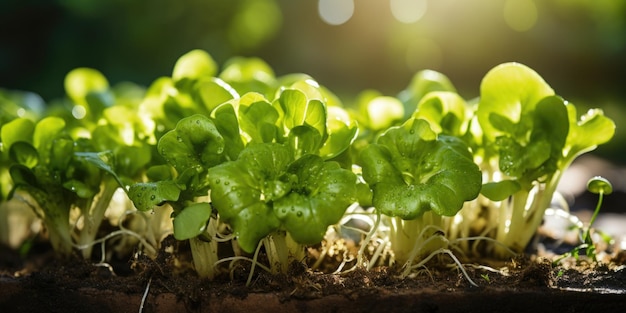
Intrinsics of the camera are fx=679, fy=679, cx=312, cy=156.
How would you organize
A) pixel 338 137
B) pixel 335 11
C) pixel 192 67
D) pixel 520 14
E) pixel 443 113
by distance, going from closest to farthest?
pixel 338 137 < pixel 443 113 < pixel 192 67 < pixel 520 14 < pixel 335 11

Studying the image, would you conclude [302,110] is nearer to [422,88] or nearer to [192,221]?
[192,221]

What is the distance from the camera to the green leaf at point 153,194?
83 cm

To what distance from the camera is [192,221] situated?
2.66 ft

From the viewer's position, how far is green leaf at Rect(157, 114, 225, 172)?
85cm

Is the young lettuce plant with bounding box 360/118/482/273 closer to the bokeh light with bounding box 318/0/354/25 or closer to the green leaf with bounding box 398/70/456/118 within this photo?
the green leaf with bounding box 398/70/456/118

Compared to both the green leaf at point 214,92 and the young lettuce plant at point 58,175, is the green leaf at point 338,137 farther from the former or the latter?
the young lettuce plant at point 58,175

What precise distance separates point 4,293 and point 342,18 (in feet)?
10.3

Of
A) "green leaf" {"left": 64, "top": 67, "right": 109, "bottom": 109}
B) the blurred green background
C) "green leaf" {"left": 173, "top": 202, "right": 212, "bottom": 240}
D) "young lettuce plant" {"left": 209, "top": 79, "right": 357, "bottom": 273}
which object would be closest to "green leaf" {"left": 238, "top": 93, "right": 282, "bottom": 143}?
"young lettuce plant" {"left": 209, "top": 79, "right": 357, "bottom": 273}

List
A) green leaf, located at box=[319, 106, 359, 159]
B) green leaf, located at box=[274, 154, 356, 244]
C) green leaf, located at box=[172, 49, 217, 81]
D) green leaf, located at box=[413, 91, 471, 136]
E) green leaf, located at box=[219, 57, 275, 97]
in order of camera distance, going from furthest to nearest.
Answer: green leaf, located at box=[172, 49, 217, 81] → green leaf, located at box=[219, 57, 275, 97] → green leaf, located at box=[413, 91, 471, 136] → green leaf, located at box=[319, 106, 359, 159] → green leaf, located at box=[274, 154, 356, 244]

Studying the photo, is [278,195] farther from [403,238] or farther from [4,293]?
[4,293]

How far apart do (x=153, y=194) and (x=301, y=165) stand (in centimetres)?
19

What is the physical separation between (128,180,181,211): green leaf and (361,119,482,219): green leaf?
9.5 inches

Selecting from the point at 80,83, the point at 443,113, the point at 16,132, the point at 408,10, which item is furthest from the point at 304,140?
the point at 408,10

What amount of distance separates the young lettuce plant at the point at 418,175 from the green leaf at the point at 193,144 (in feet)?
0.62
